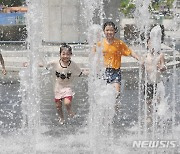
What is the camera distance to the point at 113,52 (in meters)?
7.44

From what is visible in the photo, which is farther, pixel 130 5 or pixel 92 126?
pixel 130 5

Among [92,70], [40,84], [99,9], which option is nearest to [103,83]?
[92,70]

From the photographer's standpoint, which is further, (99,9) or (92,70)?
(99,9)

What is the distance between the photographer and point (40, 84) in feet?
37.3

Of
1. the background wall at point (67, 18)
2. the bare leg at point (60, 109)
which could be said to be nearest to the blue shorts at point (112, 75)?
the bare leg at point (60, 109)

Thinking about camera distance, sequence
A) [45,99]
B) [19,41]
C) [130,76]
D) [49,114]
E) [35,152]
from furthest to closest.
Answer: [19,41], [130,76], [45,99], [49,114], [35,152]

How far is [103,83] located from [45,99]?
246 cm

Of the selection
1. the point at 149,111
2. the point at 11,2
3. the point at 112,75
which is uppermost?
the point at 11,2

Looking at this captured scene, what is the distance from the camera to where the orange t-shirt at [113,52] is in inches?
293

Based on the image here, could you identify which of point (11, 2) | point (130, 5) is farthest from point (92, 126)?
point (11, 2)

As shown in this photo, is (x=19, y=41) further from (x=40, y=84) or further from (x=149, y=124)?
→ (x=149, y=124)

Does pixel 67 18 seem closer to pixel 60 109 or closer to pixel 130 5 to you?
pixel 60 109

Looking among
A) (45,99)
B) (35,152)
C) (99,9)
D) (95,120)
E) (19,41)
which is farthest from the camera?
(19,41)

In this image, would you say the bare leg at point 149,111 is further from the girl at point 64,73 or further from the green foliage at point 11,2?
the green foliage at point 11,2
